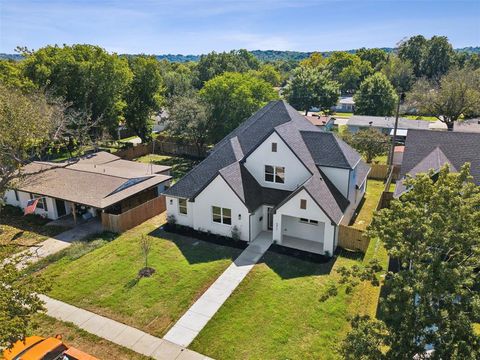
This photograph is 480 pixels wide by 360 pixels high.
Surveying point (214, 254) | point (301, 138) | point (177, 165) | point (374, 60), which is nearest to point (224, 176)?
point (214, 254)

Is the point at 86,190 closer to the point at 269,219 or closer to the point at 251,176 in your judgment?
the point at 251,176

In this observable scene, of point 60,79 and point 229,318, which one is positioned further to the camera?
point 60,79

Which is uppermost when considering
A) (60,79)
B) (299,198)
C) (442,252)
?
(60,79)

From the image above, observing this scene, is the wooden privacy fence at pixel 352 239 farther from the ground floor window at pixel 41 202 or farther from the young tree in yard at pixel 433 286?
the ground floor window at pixel 41 202

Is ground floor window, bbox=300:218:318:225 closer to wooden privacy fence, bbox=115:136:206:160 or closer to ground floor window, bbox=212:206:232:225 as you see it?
ground floor window, bbox=212:206:232:225

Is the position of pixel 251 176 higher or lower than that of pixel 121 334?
higher

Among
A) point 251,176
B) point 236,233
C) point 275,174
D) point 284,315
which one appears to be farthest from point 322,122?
point 284,315

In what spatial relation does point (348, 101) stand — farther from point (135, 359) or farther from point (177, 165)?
point (135, 359)
